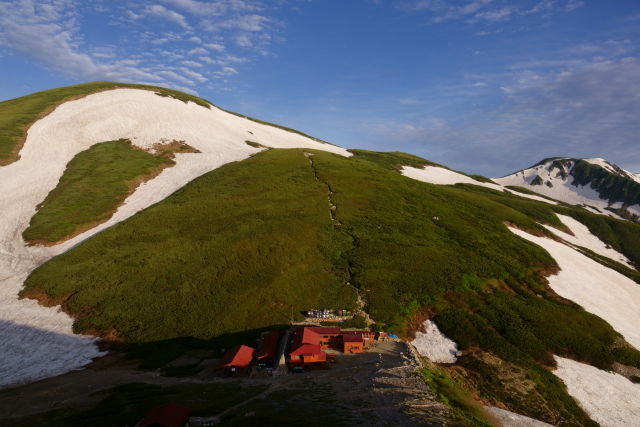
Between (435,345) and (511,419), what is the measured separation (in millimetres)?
10071

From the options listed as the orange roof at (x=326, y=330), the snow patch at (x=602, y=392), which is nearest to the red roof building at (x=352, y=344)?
the orange roof at (x=326, y=330)

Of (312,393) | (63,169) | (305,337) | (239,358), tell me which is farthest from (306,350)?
(63,169)

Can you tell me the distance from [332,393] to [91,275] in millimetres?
40302

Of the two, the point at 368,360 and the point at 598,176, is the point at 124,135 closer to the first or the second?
the point at 368,360

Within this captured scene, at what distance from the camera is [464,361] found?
3156 cm

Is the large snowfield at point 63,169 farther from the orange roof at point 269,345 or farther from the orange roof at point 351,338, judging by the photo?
the orange roof at point 351,338

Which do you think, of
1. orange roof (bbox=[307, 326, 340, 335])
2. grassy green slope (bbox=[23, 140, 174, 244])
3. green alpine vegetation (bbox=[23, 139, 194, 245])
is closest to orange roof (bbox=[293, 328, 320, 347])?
orange roof (bbox=[307, 326, 340, 335])

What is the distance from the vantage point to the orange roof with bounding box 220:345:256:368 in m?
28.2

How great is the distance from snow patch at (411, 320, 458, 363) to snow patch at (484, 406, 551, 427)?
6499 millimetres

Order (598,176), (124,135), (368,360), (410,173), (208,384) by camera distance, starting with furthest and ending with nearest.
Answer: (598,176) < (410,173) < (124,135) < (368,360) < (208,384)

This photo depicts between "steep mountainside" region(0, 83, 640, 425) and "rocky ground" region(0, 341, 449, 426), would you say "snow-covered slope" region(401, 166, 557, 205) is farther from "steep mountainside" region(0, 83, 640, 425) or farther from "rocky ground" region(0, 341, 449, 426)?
"rocky ground" region(0, 341, 449, 426)

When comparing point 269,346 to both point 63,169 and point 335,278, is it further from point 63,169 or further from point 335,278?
point 63,169

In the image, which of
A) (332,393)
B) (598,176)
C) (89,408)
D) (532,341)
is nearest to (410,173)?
(532,341)

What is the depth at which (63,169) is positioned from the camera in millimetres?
79312
